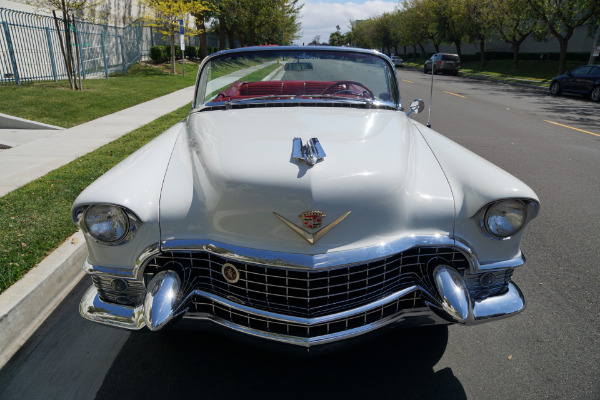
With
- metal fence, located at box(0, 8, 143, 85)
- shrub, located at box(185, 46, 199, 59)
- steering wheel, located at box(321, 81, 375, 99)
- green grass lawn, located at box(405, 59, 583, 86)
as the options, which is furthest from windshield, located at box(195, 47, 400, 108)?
shrub, located at box(185, 46, 199, 59)

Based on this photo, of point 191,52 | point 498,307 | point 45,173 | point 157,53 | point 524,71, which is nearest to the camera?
point 498,307

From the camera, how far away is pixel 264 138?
2381mm

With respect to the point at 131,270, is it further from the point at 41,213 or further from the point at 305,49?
the point at 41,213

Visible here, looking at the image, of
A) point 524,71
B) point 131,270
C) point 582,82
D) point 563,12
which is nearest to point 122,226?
point 131,270

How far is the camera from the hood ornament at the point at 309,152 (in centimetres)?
204

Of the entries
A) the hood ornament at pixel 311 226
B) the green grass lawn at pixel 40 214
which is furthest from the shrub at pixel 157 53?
the hood ornament at pixel 311 226

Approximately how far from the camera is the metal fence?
12609 mm

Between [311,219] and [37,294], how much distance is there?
2.06 m

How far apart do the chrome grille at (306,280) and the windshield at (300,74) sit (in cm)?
168

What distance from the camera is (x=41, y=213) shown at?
411 centimetres

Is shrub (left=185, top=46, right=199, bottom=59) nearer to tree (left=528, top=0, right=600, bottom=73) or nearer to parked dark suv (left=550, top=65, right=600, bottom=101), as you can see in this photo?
tree (left=528, top=0, right=600, bottom=73)

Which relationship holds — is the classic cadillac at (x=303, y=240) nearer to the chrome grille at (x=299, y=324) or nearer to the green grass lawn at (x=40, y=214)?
the chrome grille at (x=299, y=324)

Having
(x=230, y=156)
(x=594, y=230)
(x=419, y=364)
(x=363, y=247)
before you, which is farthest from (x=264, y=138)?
(x=594, y=230)

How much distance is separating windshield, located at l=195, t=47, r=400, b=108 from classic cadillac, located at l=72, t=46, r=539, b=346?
138cm
